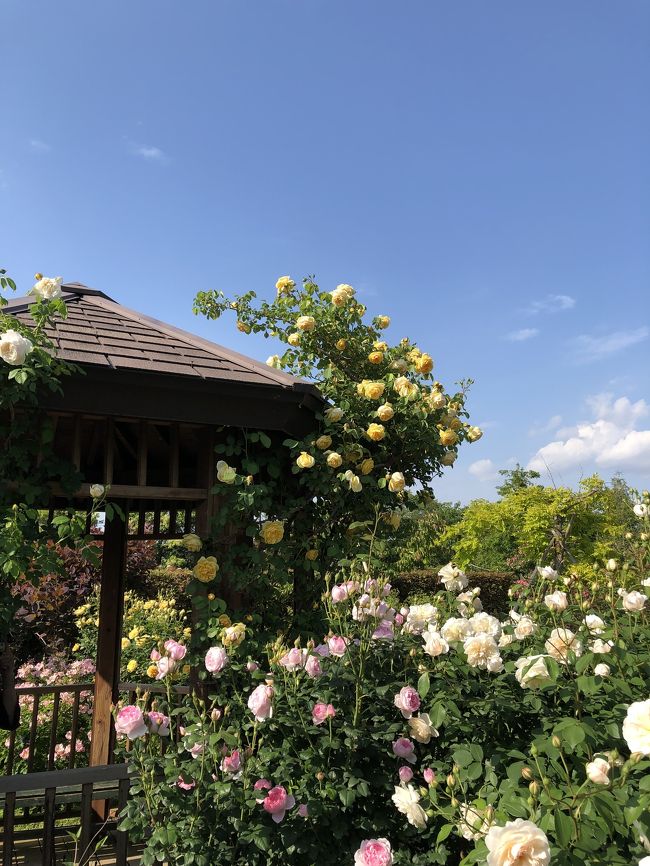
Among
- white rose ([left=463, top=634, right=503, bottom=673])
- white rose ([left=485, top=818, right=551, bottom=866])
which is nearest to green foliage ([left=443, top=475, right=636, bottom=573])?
white rose ([left=463, top=634, right=503, bottom=673])

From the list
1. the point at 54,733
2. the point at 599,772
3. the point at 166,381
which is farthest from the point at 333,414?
the point at 54,733

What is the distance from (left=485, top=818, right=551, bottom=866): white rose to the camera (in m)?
1.21

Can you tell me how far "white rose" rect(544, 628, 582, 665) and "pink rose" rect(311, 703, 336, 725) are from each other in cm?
77

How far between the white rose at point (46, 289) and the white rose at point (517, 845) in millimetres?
2722

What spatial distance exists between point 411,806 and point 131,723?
99 centimetres

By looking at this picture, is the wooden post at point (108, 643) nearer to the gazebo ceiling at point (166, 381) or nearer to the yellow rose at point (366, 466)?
the gazebo ceiling at point (166, 381)

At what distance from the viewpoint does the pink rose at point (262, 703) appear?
2.08 m

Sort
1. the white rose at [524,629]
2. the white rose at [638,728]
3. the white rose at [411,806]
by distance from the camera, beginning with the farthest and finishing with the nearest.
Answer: the white rose at [524,629]
the white rose at [411,806]
the white rose at [638,728]

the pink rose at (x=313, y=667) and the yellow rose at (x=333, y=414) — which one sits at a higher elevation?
the yellow rose at (x=333, y=414)

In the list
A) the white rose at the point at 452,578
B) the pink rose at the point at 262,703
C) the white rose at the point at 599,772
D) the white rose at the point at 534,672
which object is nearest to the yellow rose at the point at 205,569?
the pink rose at the point at 262,703

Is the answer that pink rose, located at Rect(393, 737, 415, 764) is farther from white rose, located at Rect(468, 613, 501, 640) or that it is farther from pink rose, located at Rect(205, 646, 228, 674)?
pink rose, located at Rect(205, 646, 228, 674)

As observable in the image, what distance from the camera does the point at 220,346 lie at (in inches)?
146

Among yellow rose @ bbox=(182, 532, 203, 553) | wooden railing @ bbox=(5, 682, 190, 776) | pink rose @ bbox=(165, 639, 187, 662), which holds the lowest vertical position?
wooden railing @ bbox=(5, 682, 190, 776)

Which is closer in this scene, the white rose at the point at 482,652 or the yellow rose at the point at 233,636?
the white rose at the point at 482,652
